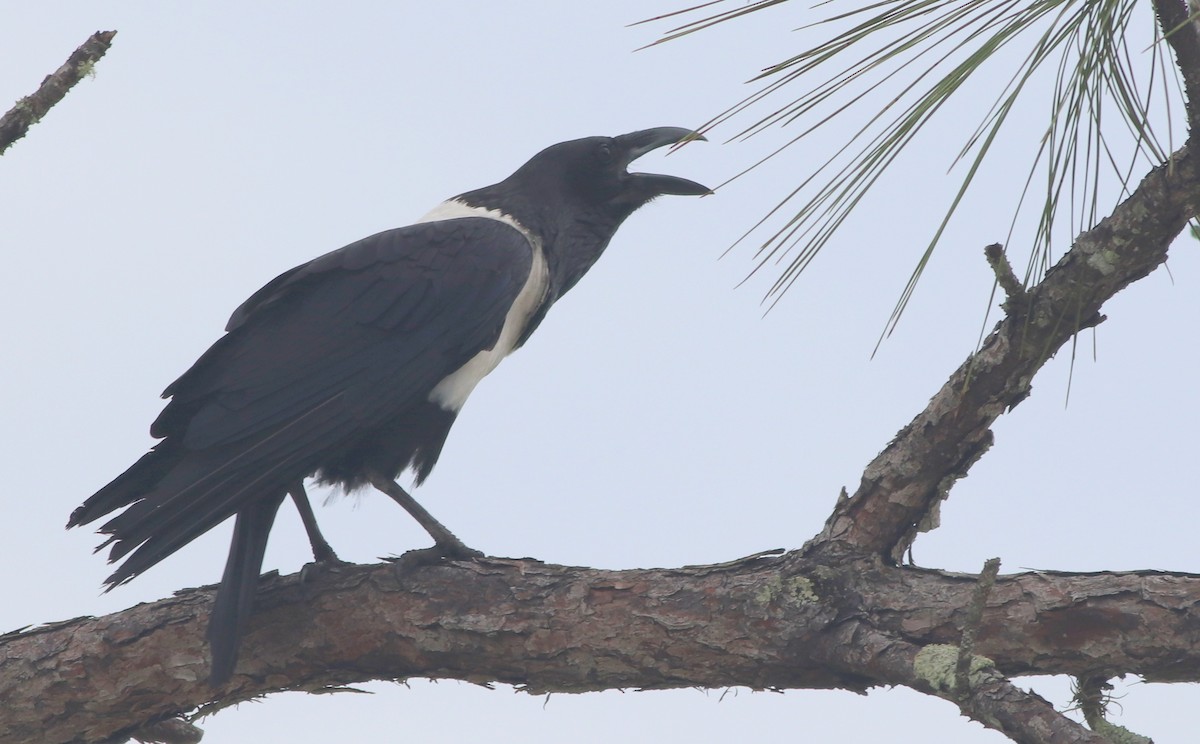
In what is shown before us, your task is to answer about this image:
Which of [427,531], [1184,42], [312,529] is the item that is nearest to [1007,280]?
[1184,42]

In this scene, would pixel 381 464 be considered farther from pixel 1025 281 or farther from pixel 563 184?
pixel 1025 281

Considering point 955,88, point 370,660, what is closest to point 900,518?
point 955,88

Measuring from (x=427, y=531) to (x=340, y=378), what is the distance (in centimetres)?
53

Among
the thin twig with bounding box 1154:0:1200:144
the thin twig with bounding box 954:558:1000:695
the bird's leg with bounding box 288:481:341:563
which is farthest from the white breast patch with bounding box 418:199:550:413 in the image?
the thin twig with bounding box 1154:0:1200:144

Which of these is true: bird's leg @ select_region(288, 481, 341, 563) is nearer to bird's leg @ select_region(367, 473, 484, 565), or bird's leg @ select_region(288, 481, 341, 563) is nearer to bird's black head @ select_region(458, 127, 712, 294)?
bird's leg @ select_region(367, 473, 484, 565)

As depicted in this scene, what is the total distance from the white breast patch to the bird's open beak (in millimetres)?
537

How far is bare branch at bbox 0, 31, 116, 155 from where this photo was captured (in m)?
2.56

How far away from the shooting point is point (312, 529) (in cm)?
385

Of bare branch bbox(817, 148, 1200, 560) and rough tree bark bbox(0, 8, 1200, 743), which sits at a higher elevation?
bare branch bbox(817, 148, 1200, 560)

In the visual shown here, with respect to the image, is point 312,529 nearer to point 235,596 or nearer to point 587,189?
point 235,596

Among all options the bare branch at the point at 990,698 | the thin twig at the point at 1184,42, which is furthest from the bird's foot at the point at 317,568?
the thin twig at the point at 1184,42

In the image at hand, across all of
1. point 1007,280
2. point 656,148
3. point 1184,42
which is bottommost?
point 1007,280

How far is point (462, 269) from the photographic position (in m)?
4.09

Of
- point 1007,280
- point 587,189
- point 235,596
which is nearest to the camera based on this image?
point 1007,280
